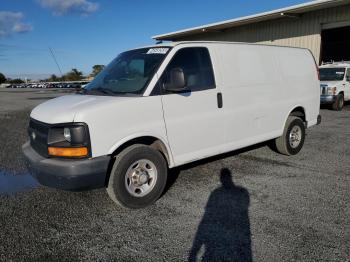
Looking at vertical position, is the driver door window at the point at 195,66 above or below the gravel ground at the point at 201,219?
above

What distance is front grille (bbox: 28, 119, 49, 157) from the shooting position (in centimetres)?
401

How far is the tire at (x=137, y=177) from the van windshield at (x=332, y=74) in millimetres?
13249

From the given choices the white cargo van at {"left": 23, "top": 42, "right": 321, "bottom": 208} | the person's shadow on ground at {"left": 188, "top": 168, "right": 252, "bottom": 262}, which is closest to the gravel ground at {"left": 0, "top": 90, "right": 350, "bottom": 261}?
the person's shadow on ground at {"left": 188, "top": 168, "right": 252, "bottom": 262}

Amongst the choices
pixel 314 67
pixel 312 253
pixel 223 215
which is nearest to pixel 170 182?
pixel 223 215

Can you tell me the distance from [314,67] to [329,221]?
4.18 meters

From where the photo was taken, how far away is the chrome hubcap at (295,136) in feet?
21.6

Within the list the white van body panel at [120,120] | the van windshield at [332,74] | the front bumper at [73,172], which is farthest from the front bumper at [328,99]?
the front bumper at [73,172]

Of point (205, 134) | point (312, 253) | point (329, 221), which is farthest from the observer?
point (205, 134)

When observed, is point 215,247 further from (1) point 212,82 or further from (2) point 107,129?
(1) point 212,82

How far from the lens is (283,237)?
3.48 metres

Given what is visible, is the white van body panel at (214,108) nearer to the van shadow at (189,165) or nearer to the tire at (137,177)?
the tire at (137,177)

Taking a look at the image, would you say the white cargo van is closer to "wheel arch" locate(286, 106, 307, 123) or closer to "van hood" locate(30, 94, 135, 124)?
"van hood" locate(30, 94, 135, 124)

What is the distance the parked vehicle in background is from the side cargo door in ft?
35.8

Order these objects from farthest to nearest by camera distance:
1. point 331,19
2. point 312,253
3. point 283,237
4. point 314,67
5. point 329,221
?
point 331,19, point 314,67, point 329,221, point 283,237, point 312,253
